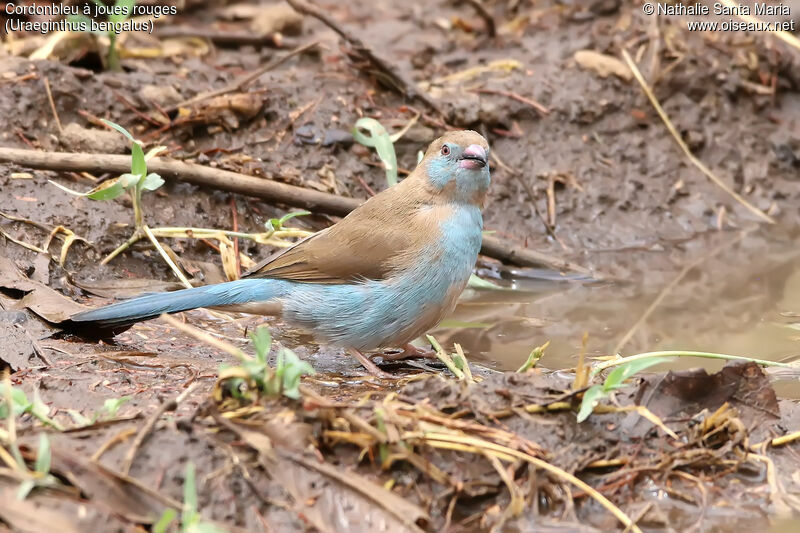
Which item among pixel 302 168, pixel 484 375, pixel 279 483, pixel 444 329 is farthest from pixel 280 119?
pixel 279 483

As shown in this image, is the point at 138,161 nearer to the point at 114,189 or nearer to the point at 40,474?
the point at 114,189

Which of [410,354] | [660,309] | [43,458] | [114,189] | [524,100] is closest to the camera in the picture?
[43,458]

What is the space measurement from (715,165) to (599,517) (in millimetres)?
4903

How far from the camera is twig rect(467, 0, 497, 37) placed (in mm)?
7750

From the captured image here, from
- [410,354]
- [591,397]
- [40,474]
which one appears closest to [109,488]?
[40,474]

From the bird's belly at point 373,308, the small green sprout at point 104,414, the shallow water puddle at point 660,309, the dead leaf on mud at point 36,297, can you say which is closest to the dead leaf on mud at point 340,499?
the small green sprout at point 104,414

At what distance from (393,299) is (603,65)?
3760 mm

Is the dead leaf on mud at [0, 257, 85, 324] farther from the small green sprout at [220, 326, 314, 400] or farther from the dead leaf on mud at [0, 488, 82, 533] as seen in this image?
the dead leaf on mud at [0, 488, 82, 533]

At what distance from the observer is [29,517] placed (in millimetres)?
2746

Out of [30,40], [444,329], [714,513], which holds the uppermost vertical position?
[30,40]

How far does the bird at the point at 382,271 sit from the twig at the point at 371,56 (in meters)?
2.04

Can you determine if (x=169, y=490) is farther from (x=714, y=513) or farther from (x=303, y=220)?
→ (x=303, y=220)

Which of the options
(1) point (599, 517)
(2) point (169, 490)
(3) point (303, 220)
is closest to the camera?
(2) point (169, 490)

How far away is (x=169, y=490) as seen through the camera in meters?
3.05
